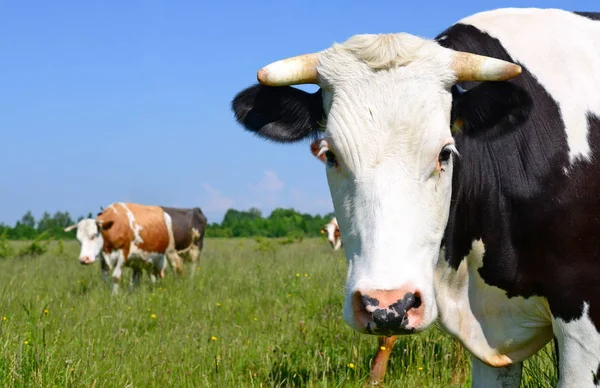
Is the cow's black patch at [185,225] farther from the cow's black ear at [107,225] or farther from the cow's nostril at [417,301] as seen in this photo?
the cow's nostril at [417,301]

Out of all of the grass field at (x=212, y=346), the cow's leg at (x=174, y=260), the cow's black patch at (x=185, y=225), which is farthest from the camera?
the cow's black patch at (x=185, y=225)

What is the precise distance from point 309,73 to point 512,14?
143 cm

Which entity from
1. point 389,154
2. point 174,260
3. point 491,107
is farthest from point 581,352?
point 174,260

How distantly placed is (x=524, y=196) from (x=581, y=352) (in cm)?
80

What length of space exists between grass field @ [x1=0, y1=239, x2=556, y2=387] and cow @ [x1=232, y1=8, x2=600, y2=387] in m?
1.14

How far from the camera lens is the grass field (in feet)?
14.2

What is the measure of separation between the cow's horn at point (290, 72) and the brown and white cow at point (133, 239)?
36.1 feet

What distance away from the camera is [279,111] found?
11.5 feet

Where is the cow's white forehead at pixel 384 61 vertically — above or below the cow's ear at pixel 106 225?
above

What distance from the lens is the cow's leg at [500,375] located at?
12.6 feet

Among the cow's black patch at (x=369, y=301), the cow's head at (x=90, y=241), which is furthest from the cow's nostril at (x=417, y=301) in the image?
the cow's head at (x=90, y=241)

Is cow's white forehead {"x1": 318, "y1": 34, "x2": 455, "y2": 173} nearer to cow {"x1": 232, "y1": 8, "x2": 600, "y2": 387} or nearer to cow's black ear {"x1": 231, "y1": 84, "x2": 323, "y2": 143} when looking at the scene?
cow {"x1": 232, "y1": 8, "x2": 600, "y2": 387}

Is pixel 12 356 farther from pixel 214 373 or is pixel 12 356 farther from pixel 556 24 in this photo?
pixel 556 24

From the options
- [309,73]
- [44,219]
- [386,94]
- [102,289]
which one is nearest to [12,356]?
[309,73]
